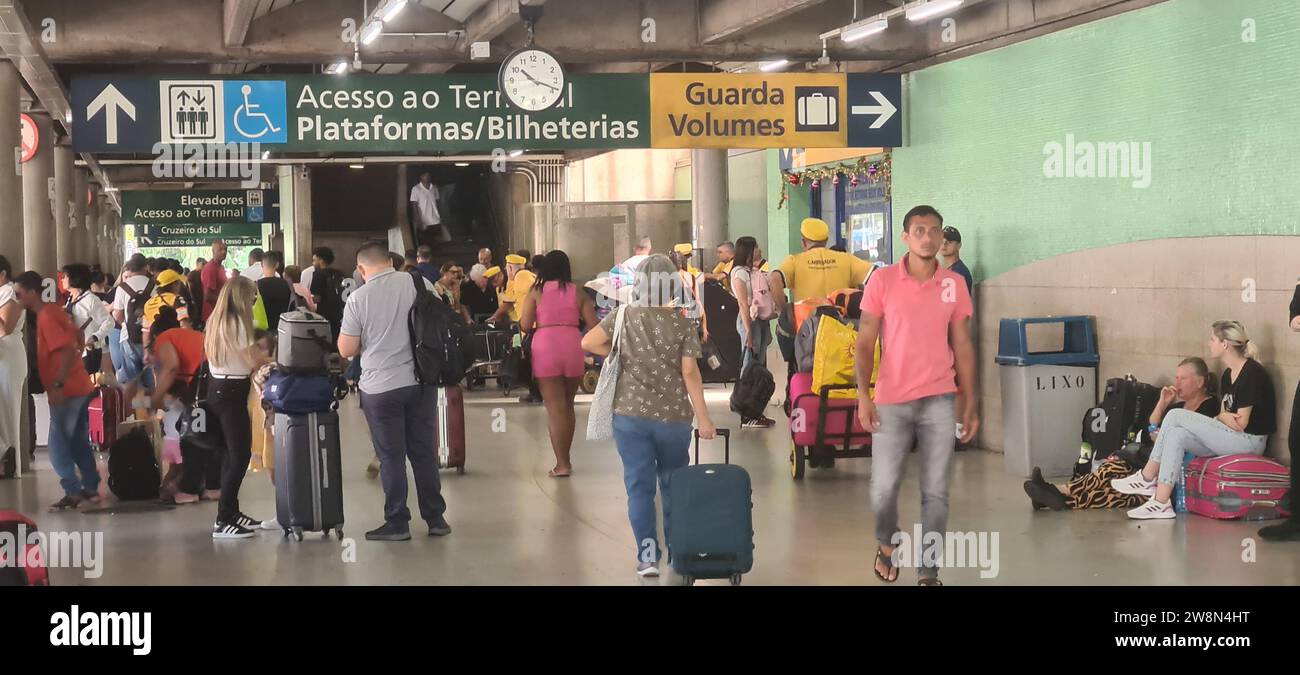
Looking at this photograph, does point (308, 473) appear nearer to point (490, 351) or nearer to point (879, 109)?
point (879, 109)

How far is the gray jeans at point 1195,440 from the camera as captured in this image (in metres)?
8.62

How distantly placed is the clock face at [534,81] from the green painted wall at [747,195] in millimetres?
5372

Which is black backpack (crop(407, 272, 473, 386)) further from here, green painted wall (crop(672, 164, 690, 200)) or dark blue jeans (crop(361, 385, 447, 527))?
green painted wall (crop(672, 164, 690, 200))

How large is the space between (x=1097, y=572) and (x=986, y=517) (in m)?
1.70

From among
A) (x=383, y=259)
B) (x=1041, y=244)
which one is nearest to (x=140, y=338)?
(x=383, y=259)

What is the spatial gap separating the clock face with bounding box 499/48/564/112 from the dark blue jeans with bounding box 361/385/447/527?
4.40 meters

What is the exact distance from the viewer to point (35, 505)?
10.0 metres

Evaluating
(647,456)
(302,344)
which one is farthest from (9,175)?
(647,456)

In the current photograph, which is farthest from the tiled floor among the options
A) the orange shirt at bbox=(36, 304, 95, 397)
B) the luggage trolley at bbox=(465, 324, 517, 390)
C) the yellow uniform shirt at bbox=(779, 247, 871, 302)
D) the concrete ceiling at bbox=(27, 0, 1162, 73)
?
the luggage trolley at bbox=(465, 324, 517, 390)

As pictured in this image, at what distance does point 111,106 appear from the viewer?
11.8m

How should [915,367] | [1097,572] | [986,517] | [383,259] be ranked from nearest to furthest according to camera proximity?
1. [915,367]
2. [1097,572]
3. [383,259]
4. [986,517]

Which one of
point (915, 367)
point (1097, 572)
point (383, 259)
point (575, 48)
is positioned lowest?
point (1097, 572)
